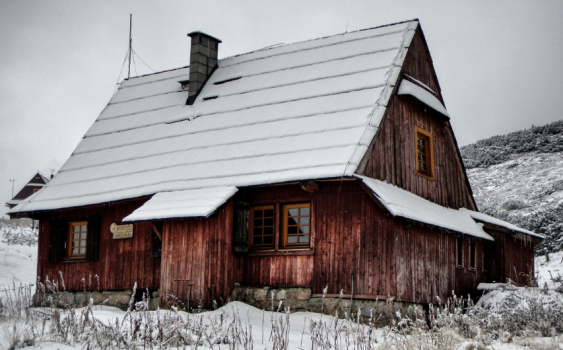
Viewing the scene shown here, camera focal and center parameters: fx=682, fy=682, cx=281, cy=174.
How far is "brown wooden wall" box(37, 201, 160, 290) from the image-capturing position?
669 inches

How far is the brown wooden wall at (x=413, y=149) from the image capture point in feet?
50.6

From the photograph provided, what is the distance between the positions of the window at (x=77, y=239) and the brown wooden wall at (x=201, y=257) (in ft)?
13.9

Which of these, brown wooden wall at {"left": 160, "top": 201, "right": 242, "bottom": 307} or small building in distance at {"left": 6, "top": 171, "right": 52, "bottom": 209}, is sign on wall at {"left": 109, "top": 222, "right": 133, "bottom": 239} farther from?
small building in distance at {"left": 6, "top": 171, "right": 52, "bottom": 209}

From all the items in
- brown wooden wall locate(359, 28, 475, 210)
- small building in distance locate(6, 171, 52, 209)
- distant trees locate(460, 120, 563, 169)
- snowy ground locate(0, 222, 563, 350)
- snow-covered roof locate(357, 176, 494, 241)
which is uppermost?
distant trees locate(460, 120, 563, 169)

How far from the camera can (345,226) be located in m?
14.6

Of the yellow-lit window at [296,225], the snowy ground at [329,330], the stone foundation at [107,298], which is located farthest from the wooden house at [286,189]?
the snowy ground at [329,330]

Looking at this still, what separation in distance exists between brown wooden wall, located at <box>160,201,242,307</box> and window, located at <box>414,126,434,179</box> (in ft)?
16.8

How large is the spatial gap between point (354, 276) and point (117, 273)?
6624 mm

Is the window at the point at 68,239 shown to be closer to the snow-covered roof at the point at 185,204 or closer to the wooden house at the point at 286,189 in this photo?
the wooden house at the point at 286,189

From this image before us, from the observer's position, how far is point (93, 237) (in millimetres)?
18062

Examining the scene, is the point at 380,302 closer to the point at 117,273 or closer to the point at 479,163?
the point at 117,273

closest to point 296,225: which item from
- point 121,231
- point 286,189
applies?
point 286,189

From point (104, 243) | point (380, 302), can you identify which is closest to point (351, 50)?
point (380, 302)

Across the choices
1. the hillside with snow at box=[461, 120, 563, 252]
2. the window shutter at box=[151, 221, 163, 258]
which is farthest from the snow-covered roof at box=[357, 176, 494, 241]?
the hillside with snow at box=[461, 120, 563, 252]
